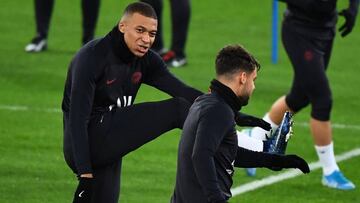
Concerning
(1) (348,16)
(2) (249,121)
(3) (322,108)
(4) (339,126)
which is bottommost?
(4) (339,126)

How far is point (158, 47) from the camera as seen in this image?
16859mm

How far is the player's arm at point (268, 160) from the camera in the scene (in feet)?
25.9

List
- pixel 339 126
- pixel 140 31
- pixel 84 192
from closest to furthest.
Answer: pixel 84 192 < pixel 140 31 < pixel 339 126

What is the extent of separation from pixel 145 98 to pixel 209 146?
7.62 metres

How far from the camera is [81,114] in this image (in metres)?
8.31

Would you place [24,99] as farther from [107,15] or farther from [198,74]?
[107,15]

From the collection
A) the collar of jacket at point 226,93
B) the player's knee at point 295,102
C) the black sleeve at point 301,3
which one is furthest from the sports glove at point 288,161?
the player's knee at point 295,102

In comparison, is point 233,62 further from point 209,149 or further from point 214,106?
point 209,149

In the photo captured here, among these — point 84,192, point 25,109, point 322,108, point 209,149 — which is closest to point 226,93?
point 209,149

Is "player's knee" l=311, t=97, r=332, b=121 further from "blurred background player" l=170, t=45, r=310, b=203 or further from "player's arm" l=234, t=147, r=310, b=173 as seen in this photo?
"blurred background player" l=170, t=45, r=310, b=203

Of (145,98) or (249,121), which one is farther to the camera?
(145,98)

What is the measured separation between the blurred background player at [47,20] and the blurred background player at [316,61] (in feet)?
19.4

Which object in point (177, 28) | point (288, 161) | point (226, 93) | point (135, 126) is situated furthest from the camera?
point (177, 28)

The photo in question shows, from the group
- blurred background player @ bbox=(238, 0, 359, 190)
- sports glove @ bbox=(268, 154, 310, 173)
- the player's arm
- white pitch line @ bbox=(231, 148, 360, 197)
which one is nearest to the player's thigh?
the player's arm
